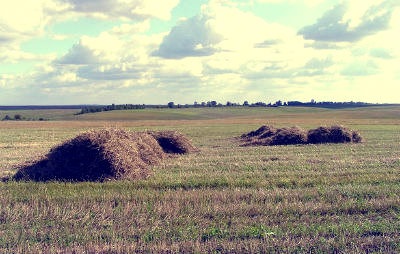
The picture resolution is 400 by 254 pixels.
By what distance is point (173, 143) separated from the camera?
22172 mm

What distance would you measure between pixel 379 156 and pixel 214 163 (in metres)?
7.80

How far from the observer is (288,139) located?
90.2 ft

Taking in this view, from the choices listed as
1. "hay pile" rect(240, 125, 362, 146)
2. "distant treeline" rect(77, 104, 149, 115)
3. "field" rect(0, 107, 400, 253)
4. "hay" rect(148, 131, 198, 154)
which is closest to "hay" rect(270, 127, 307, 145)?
"hay pile" rect(240, 125, 362, 146)

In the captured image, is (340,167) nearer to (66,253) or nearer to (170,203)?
(170,203)

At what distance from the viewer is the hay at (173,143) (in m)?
22.0

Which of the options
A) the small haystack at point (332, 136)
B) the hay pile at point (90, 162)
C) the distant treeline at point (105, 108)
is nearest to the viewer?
the hay pile at point (90, 162)

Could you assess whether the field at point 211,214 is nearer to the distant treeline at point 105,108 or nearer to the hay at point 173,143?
the hay at point 173,143

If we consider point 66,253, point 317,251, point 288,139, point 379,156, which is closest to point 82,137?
point 66,253

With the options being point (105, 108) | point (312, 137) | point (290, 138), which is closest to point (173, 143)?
point (290, 138)

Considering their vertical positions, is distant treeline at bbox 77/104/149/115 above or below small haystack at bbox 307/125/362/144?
above

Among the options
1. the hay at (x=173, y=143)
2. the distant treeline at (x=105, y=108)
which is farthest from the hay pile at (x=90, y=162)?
the distant treeline at (x=105, y=108)

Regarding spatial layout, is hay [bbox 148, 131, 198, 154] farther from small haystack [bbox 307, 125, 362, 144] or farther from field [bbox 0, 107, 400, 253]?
small haystack [bbox 307, 125, 362, 144]

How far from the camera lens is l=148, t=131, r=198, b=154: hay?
72.0 feet

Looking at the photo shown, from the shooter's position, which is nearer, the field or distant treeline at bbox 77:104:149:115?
the field
